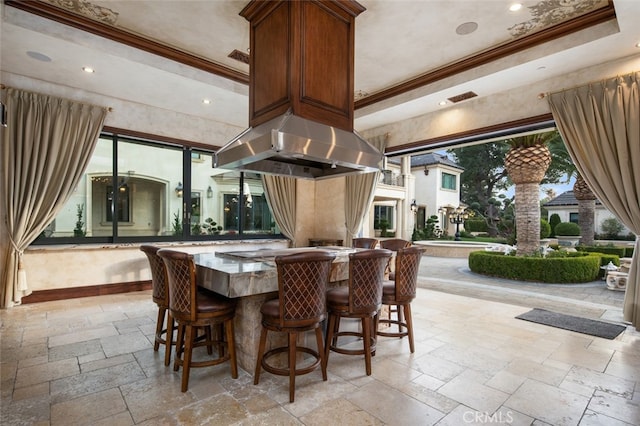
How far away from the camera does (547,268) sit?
657cm

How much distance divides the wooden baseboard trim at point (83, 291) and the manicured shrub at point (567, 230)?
15694 millimetres

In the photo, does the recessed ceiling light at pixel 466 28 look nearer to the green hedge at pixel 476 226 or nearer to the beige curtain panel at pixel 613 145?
the beige curtain panel at pixel 613 145

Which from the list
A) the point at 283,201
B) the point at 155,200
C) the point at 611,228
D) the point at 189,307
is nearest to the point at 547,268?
the point at 283,201

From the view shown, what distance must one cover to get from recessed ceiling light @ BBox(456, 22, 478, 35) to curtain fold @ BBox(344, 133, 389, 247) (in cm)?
262

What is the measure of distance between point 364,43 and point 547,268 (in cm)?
588

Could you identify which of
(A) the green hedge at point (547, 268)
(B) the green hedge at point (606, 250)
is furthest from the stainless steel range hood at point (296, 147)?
(B) the green hedge at point (606, 250)

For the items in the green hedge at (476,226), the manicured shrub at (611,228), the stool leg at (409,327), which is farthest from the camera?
the green hedge at (476,226)

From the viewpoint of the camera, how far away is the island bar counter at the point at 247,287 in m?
2.23

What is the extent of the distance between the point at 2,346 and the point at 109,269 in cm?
217

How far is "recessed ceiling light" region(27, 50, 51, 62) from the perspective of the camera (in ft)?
12.1

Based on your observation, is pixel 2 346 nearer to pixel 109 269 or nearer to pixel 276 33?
pixel 109 269

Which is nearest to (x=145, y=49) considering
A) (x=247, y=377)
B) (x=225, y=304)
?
(x=225, y=304)

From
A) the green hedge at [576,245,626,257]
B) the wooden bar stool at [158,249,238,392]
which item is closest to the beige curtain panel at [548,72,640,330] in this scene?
the wooden bar stool at [158,249,238,392]

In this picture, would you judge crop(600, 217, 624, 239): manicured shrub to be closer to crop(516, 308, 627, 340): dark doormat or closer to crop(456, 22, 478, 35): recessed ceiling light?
crop(516, 308, 627, 340): dark doormat
